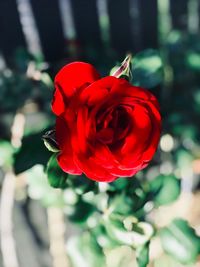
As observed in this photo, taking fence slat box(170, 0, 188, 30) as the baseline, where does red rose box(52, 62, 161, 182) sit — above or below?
above

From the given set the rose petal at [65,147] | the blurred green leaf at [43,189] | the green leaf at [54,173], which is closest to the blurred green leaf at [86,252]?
the blurred green leaf at [43,189]

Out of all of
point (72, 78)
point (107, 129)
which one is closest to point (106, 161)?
point (107, 129)

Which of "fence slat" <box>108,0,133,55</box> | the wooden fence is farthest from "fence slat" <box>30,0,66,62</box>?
"fence slat" <box>108,0,133,55</box>

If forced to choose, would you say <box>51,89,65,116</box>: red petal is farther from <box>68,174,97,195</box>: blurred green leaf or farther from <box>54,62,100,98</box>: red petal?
<box>68,174,97,195</box>: blurred green leaf

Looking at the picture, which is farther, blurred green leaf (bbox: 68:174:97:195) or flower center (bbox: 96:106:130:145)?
blurred green leaf (bbox: 68:174:97:195)

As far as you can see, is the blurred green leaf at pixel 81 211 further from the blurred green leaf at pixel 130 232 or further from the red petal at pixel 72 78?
the red petal at pixel 72 78

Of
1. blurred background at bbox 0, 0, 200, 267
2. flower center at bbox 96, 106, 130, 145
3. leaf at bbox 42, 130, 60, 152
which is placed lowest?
blurred background at bbox 0, 0, 200, 267

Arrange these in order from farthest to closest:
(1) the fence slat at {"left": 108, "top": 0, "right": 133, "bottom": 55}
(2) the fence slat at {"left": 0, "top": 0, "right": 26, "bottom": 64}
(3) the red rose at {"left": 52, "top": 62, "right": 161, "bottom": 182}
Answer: (1) the fence slat at {"left": 108, "top": 0, "right": 133, "bottom": 55} → (2) the fence slat at {"left": 0, "top": 0, "right": 26, "bottom": 64} → (3) the red rose at {"left": 52, "top": 62, "right": 161, "bottom": 182}

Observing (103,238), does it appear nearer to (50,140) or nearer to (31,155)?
(31,155)

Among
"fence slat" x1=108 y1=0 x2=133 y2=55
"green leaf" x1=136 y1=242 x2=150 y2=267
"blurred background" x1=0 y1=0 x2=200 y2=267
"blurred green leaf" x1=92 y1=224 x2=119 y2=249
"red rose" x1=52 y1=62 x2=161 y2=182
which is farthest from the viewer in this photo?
"fence slat" x1=108 y1=0 x2=133 y2=55
